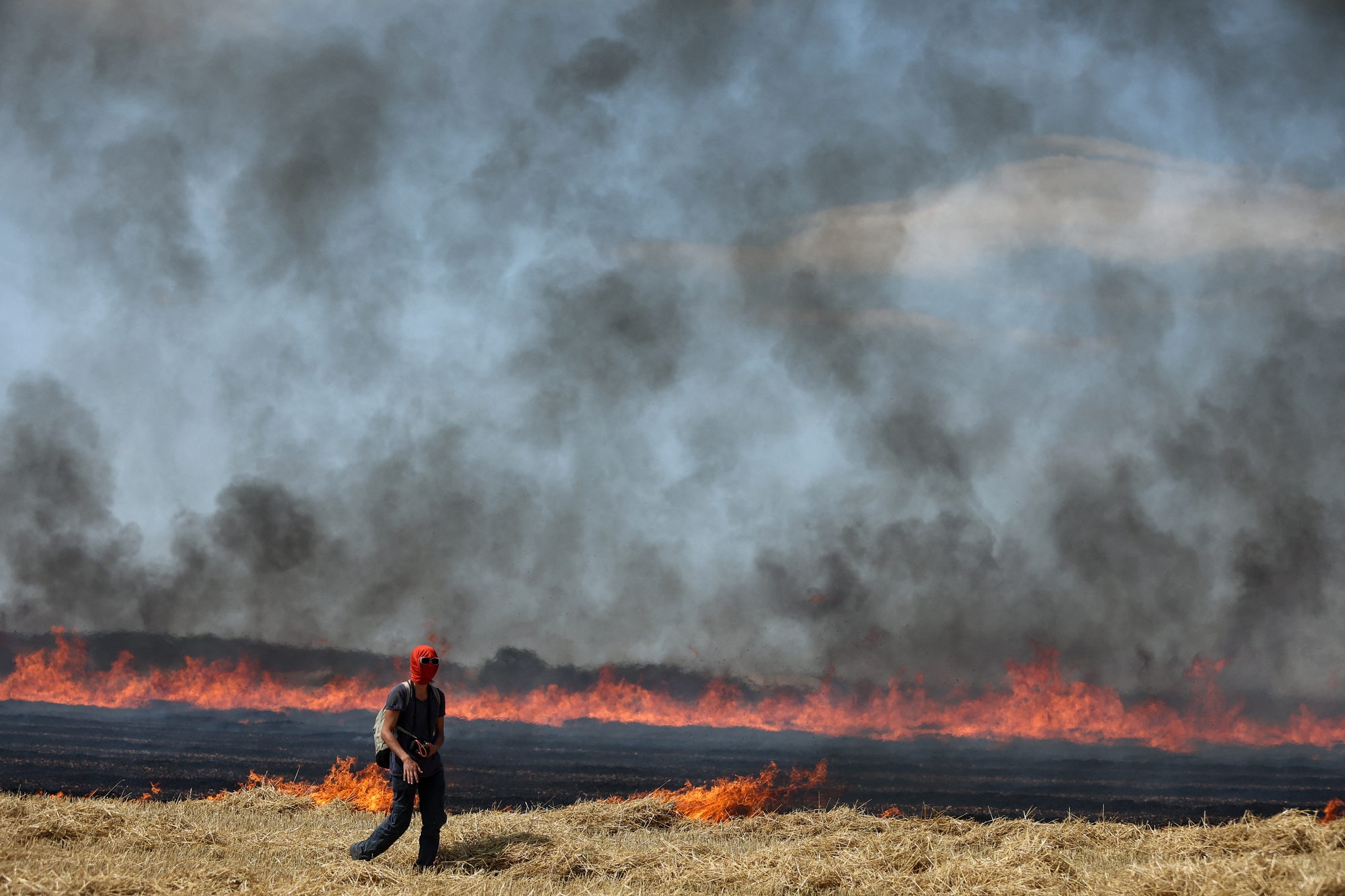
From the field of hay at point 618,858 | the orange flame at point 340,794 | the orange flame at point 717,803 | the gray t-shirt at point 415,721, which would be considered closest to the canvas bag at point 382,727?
the gray t-shirt at point 415,721

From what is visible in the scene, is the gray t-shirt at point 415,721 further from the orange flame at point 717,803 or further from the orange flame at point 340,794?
the orange flame at point 717,803

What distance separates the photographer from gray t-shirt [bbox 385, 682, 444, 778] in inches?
329

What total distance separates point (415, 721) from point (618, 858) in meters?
3.29

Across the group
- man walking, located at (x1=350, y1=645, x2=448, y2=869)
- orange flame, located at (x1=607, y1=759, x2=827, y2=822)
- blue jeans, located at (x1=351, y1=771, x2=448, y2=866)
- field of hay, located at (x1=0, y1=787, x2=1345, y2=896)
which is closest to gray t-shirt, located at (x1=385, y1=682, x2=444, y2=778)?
man walking, located at (x1=350, y1=645, x2=448, y2=869)

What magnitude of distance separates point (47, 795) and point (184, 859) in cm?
519

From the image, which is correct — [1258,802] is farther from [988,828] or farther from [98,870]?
[98,870]

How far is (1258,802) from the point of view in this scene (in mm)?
39750

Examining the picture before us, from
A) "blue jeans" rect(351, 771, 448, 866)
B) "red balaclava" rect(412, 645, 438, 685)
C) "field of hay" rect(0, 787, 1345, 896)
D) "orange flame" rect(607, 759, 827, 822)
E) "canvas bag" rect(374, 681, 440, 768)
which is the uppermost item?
"red balaclava" rect(412, 645, 438, 685)

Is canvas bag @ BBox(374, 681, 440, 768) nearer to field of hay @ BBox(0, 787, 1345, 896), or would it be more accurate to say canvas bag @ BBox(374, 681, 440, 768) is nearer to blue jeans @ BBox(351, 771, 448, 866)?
blue jeans @ BBox(351, 771, 448, 866)

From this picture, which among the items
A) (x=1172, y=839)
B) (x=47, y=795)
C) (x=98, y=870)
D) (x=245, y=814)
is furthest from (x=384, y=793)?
(x=1172, y=839)

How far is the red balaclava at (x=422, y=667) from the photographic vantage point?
27.8ft

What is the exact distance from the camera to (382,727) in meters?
8.22

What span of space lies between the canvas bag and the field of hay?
1.10m

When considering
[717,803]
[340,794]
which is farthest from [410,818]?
[340,794]
